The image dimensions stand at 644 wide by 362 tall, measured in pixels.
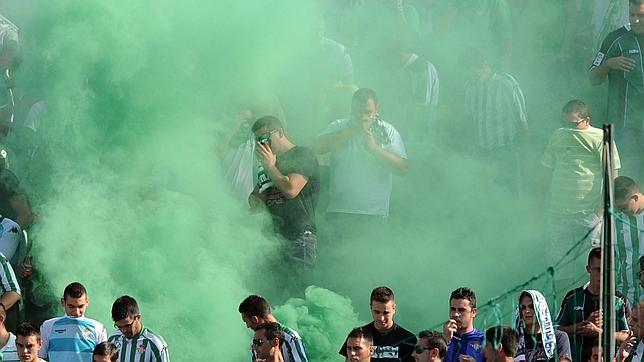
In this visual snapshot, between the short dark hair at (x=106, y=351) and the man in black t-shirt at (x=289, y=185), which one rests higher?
the man in black t-shirt at (x=289, y=185)

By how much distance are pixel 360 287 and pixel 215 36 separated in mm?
2146

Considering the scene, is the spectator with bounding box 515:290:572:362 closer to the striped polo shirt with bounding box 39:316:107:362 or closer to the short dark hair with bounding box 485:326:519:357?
the short dark hair with bounding box 485:326:519:357

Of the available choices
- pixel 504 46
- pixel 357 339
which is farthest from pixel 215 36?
pixel 357 339

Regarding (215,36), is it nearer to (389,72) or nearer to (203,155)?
(203,155)

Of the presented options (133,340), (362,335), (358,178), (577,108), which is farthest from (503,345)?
(577,108)

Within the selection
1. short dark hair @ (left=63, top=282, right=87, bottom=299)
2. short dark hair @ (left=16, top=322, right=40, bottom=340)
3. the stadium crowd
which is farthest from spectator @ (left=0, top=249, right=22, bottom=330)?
short dark hair @ (left=16, top=322, right=40, bottom=340)

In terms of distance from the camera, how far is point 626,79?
11.4 metres

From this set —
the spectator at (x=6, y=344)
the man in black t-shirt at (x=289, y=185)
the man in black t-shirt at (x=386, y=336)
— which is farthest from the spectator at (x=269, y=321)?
the man in black t-shirt at (x=289, y=185)

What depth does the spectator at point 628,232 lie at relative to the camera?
9789 millimetres

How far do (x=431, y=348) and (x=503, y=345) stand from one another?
45 cm

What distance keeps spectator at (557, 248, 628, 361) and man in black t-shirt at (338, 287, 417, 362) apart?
101 cm

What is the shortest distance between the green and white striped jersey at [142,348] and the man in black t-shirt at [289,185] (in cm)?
179

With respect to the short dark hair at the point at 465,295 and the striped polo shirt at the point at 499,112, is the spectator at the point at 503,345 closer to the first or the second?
the short dark hair at the point at 465,295

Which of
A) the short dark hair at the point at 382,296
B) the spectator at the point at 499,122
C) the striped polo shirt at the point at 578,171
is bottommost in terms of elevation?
the short dark hair at the point at 382,296
